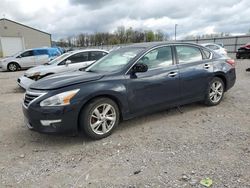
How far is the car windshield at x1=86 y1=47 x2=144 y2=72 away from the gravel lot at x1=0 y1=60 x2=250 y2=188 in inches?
43.5

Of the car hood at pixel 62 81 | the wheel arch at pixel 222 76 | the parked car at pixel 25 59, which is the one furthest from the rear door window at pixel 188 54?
the parked car at pixel 25 59

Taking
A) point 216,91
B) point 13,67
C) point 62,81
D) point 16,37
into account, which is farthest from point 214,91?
point 16,37

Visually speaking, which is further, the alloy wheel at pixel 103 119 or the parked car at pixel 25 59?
the parked car at pixel 25 59

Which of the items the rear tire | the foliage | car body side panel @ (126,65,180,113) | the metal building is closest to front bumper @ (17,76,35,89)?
car body side panel @ (126,65,180,113)

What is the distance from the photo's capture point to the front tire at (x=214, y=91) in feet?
16.8

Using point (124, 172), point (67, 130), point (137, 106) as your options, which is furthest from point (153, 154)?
point (67, 130)

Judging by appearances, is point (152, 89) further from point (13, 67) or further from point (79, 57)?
point (13, 67)

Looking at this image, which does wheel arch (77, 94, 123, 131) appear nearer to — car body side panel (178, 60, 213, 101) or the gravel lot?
the gravel lot

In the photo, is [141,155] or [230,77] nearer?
[141,155]

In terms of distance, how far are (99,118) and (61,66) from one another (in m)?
5.05

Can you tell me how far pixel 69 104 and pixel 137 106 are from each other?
1223 mm

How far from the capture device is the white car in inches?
308

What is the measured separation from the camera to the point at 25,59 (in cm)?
1623

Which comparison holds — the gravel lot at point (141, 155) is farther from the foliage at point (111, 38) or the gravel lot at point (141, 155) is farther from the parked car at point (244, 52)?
the foliage at point (111, 38)
